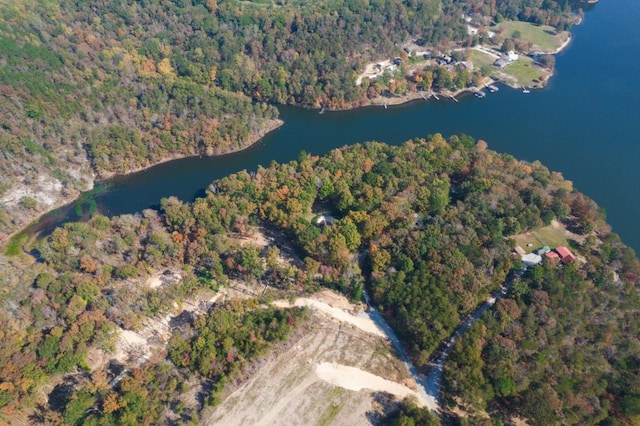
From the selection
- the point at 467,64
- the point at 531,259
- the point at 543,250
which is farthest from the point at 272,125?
the point at 543,250

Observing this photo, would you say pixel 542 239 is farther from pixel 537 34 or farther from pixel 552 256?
pixel 537 34

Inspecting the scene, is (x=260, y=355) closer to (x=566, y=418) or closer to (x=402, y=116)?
(x=566, y=418)

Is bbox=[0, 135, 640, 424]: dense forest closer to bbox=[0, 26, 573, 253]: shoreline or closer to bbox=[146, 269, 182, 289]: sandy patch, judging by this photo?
bbox=[146, 269, 182, 289]: sandy patch

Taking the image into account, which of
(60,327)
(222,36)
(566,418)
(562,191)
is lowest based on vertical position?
(566,418)

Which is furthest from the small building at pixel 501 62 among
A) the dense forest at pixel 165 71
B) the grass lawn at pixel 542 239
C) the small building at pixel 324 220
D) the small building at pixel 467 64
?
the small building at pixel 324 220

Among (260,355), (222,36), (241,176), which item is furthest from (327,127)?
(260,355)

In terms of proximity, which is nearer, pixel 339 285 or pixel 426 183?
pixel 339 285
